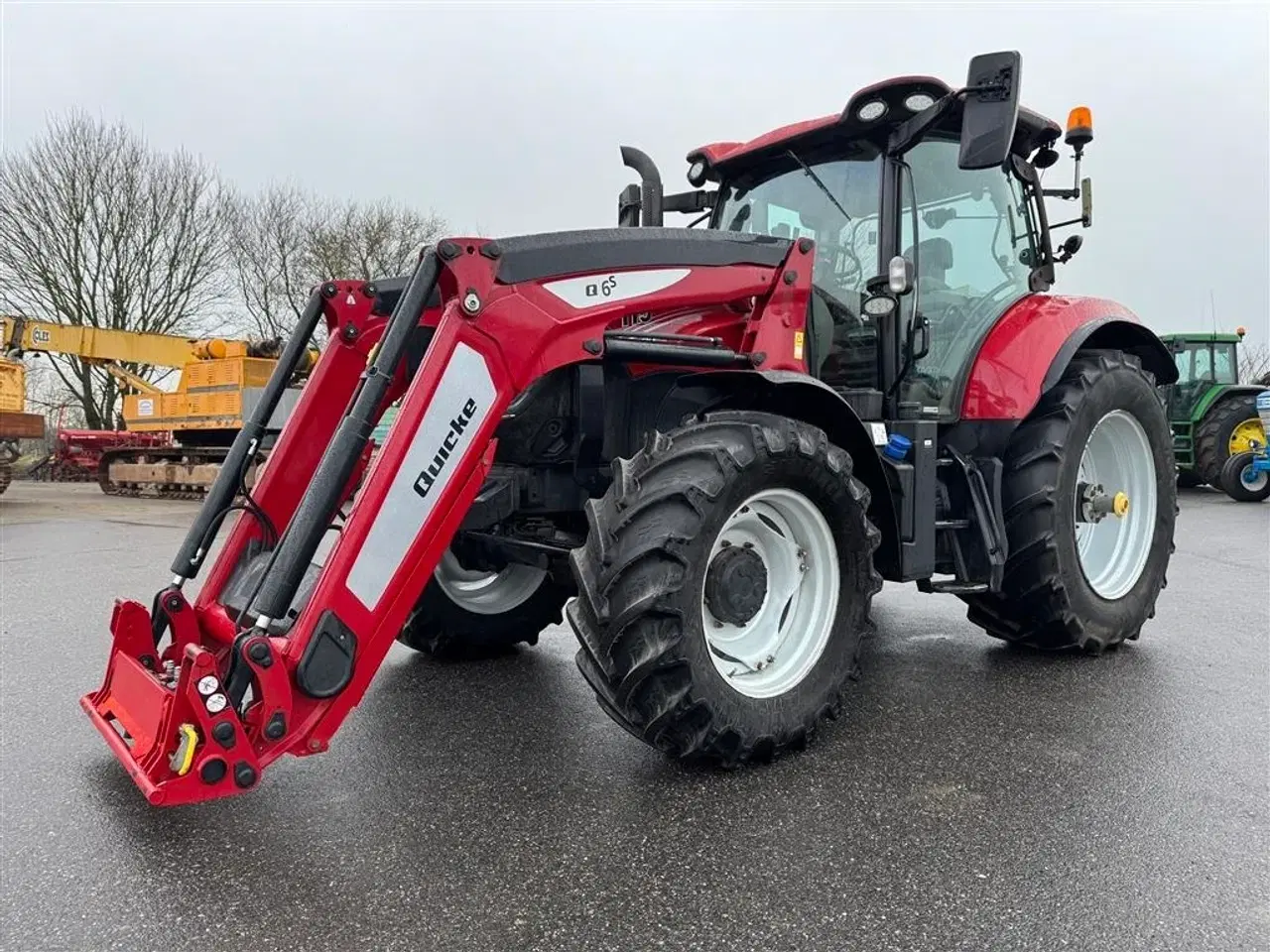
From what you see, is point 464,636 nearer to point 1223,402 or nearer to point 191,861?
point 191,861

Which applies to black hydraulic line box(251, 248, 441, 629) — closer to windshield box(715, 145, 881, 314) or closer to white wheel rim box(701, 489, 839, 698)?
white wheel rim box(701, 489, 839, 698)

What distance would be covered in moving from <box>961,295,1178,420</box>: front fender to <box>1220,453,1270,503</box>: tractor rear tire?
37.7 feet

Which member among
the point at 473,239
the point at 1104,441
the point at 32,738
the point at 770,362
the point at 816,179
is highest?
the point at 816,179

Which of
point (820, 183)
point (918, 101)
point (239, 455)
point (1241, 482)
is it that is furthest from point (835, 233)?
point (1241, 482)

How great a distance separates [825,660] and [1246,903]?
4.29ft

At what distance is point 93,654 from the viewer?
454 cm

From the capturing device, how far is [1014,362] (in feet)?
13.1

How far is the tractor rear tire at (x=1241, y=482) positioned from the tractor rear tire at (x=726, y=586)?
43.9 ft

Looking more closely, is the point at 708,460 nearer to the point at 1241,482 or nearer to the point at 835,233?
the point at 835,233

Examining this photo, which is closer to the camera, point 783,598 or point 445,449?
point 445,449

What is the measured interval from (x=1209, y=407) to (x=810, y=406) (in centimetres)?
1397

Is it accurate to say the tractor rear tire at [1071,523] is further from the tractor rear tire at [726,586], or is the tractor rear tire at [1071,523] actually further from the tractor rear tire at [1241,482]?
the tractor rear tire at [1241,482]

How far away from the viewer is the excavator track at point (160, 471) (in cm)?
1590

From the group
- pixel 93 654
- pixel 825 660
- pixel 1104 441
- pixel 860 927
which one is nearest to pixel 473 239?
pixel 825 660
